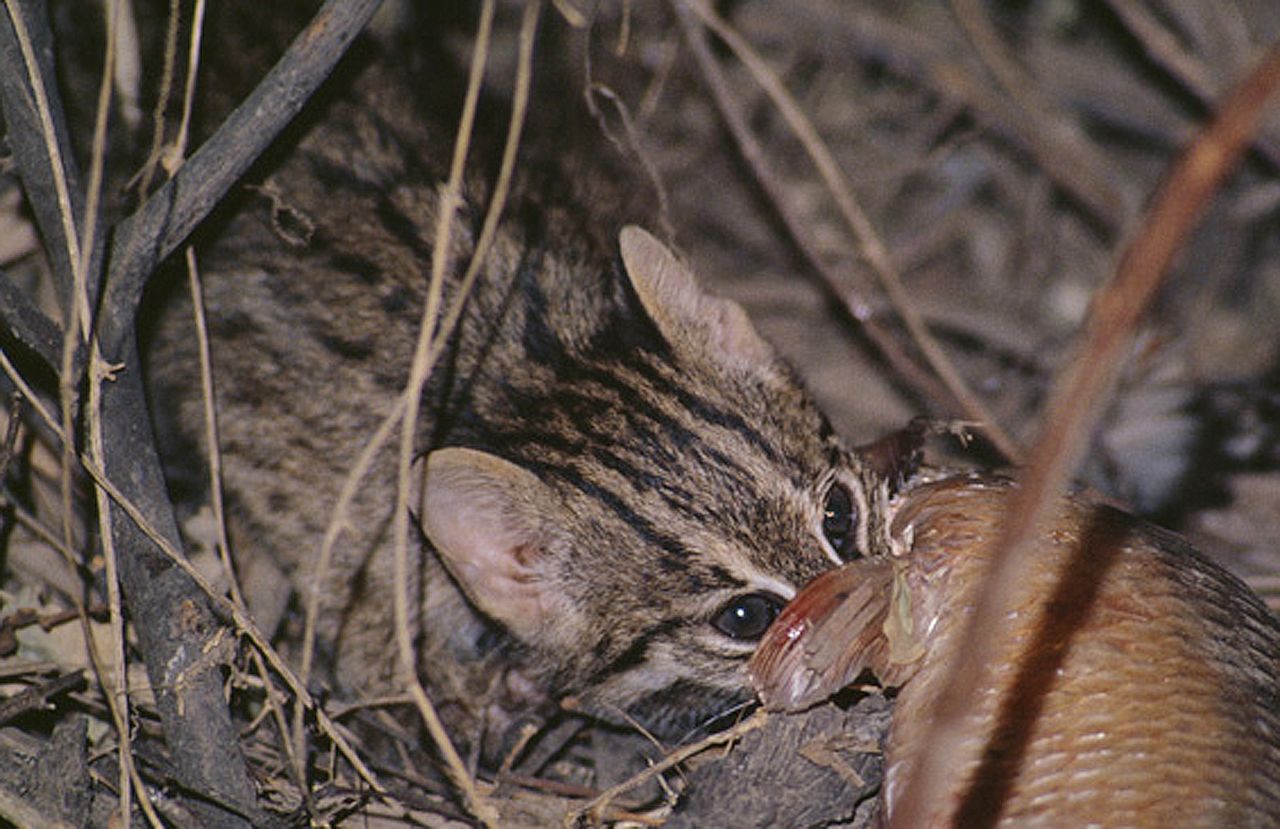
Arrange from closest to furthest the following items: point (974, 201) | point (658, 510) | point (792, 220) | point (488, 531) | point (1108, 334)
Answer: point (1108, 334) < point (658, 510) < point (488, 531) < point (792, 220) < point (974, 201)

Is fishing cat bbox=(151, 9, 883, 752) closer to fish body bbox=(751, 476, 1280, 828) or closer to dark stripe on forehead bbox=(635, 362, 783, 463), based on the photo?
dark stripe on forehead bbox=(635, 362, 783, 463)

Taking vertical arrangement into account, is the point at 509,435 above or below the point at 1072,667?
above

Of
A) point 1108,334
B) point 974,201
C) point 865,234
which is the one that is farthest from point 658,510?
point 974,201

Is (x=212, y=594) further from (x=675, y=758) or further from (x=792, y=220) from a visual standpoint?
(x=792, y=220)

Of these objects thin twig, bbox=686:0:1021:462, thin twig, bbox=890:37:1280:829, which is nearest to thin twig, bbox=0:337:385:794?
thin twig, bbox=890:37:1280:829

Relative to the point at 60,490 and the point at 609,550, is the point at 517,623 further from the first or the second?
the point at 60,490

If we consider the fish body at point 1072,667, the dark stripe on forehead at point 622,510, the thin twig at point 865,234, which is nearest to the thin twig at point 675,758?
the fish body at point 1072,667

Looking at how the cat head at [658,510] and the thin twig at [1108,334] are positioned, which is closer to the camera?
the thin twig at [1108,334]

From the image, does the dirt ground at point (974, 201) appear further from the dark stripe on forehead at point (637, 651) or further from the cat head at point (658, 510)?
the dark stripe on forehead at point (637, 651)
